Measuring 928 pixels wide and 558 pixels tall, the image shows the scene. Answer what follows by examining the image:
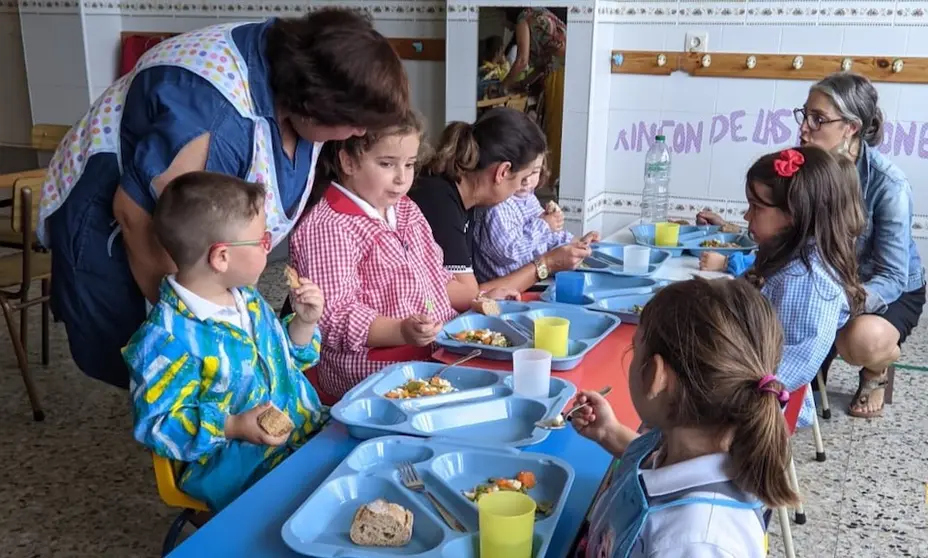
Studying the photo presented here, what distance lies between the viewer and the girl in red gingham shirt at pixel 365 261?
1957 mm

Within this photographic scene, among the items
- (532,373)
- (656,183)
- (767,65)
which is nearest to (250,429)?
(532,373)

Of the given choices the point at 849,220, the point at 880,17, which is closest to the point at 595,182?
the point at 880,17

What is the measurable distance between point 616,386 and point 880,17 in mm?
3119

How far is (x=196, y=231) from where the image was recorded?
4.89 ft

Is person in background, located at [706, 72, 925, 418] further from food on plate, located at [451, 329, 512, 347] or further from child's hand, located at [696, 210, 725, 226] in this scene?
food on plate, located at [451, 329, 512, 347]

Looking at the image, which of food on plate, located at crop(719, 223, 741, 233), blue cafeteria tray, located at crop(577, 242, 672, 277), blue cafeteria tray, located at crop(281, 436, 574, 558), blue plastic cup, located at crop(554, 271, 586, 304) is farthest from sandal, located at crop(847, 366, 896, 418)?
blue cafeteria tray, located at crop(281, 436, 574, 558)

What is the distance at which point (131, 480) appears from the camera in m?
2.79

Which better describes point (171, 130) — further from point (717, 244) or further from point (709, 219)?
point (709, 219)

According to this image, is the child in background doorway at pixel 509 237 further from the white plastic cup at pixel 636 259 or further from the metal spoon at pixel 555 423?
the metal spoon at pixel 555 423

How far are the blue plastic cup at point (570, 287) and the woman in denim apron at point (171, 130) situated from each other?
29.5 inches

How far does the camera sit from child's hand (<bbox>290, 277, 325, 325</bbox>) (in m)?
1.69

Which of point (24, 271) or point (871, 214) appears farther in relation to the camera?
point (24, 271)

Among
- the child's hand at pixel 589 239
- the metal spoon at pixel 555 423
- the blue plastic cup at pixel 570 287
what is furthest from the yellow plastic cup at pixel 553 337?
the child's hand at pixel 589 239

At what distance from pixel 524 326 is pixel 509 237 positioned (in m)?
0.79
